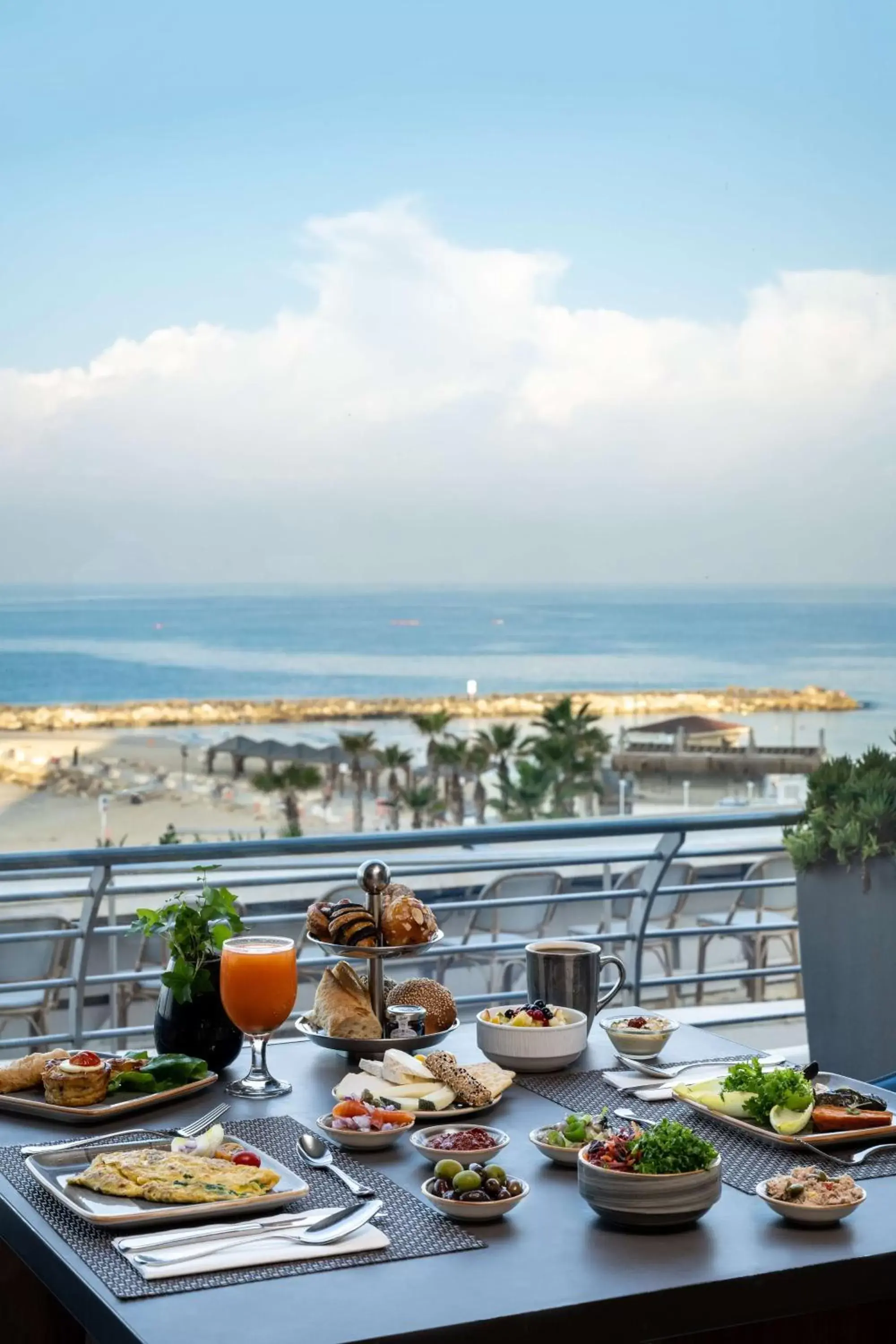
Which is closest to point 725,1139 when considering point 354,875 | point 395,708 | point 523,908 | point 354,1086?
point 354,1086

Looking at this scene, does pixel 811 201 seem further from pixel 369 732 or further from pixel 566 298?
pixel 369 732

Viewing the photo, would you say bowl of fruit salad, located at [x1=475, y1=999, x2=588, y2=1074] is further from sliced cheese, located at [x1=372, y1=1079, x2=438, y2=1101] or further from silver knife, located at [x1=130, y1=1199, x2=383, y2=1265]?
silver knife, located at [x1=130, y1=1199, x2=383, y2=1265]

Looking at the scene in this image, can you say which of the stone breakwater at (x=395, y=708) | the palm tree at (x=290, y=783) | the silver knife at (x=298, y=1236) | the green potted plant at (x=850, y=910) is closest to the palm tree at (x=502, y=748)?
the stone breakwater at (x=395, y=708)

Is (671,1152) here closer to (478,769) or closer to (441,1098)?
(441,1098)

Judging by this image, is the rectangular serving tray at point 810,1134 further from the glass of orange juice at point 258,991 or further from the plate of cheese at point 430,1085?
the glass of orange juice at point 258,991

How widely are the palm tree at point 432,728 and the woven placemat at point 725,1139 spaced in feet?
111

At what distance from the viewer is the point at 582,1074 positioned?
6.39 ft

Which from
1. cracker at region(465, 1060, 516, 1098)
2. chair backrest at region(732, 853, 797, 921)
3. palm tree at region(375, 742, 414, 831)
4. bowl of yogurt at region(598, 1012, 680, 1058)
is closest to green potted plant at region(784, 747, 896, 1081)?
bowl of yogurt at region(598, 1012, 680, 1058)

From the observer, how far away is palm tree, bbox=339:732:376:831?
3688 centimetres

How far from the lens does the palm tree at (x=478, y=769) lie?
113 ft

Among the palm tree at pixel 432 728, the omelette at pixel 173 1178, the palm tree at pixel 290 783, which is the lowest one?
the omelette at pixel 173 1178

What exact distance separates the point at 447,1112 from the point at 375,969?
32 cm

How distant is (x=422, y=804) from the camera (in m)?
34.6

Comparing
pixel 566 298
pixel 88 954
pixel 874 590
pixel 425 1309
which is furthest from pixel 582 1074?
pixel 874 590
